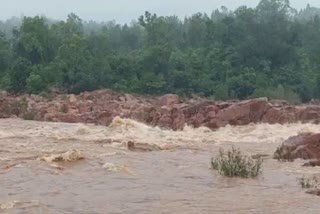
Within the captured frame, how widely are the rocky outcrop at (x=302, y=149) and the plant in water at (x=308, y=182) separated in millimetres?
2938

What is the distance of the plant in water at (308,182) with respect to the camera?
33.2ft

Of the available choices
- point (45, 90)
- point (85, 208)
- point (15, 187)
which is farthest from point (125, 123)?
point (45, 90)

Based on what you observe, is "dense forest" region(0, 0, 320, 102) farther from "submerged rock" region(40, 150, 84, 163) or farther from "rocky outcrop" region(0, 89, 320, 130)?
"submerged rock" region(40, 150, 84, 163)

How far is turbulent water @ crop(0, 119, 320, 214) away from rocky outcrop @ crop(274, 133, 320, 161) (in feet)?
1.14

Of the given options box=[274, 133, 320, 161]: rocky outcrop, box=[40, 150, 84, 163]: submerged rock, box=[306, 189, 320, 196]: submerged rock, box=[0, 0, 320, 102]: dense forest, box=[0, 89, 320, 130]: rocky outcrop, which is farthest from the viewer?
box=[0, 0, 320, 102]: dense forest

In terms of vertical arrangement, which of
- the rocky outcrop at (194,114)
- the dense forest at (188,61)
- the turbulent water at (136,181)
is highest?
the dense forest at (188,61)

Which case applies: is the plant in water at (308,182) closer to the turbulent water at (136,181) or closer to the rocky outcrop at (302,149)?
the turbulent water at (136,181)

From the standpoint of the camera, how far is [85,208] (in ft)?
27.9

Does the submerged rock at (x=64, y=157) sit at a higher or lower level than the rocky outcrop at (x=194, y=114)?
lower

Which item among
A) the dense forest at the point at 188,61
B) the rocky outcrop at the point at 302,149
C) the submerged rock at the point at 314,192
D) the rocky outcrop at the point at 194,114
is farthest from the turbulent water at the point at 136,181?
the dense forest at the point at 188,61

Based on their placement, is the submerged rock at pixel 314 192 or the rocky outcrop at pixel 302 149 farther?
the rocky outcrop at pixel 302 149

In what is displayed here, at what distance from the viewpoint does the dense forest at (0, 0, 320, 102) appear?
40.8m

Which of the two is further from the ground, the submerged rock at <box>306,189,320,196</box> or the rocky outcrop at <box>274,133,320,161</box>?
the rocky outcrop at <box>274,133,320,161</box>

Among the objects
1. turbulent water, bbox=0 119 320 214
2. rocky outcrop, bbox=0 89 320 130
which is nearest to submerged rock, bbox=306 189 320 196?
turbulent water, bbox=0 119 320 214
